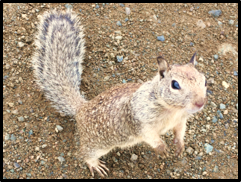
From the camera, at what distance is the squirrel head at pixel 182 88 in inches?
84.9

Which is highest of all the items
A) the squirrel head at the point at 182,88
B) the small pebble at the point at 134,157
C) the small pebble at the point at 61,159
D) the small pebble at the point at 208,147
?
the squirrel head at the point at 182,88

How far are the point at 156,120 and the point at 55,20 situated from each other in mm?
1959

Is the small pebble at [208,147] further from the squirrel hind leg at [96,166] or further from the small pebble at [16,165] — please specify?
the small pebble at [16,165]

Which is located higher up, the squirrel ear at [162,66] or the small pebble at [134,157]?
the squirrel ear at [162,66]

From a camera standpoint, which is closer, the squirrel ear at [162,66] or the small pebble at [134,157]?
the squirrel ear at [162,66]

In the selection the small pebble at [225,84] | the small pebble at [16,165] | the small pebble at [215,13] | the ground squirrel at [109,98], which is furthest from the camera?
the small pebble at [215,13]

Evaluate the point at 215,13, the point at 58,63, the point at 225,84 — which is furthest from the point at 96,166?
the point at 215,13

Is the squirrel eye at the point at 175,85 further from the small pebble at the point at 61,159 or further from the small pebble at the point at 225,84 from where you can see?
the small pebble at the point at 225,84

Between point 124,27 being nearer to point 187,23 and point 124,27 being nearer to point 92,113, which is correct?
point 187,23

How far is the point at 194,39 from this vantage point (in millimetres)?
4270

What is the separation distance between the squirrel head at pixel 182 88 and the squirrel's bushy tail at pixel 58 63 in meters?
1.44

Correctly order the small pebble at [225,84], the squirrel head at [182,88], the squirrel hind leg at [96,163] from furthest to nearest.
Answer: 1. the small pebble at [225,84]
2. the squirrel hind leg at [96,163]
3. the squirrel head at [182,88]

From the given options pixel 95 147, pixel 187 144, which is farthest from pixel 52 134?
pixel 187 144

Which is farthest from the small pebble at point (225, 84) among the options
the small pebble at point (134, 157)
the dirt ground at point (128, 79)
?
the small pebble at point (134, 157)
